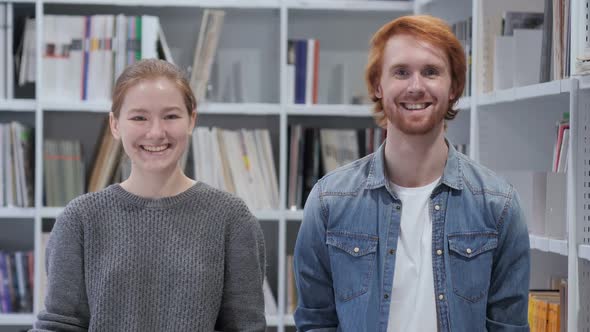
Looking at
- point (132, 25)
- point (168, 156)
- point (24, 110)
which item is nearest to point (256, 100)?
point (132, 25)

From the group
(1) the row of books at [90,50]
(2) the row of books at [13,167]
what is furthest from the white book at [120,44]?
(2) the row of books at [13,167]

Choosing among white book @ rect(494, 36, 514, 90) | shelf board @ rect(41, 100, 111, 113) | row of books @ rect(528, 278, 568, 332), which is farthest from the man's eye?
shelf board @ rect(41, 100, 111, 113)

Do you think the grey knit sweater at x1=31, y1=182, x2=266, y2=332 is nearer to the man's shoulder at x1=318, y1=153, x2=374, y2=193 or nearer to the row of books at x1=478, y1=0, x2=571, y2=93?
the man's shoulder at x1=318, y1=153, x2=374, y2=193

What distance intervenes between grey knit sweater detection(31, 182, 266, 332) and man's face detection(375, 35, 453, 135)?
373 mm

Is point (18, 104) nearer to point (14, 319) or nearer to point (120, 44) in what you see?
point (120, 44)

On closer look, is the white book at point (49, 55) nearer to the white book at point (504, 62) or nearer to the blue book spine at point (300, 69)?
the blue book spine at point (300, 69)

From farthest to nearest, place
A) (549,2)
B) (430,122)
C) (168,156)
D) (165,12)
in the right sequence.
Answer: (165,12), (549,2), (168,156), (430,122)

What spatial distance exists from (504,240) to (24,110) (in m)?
2.48

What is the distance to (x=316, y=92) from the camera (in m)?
3.64

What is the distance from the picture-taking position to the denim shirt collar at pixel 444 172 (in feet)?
5.35

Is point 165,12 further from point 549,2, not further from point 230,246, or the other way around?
point 230,246

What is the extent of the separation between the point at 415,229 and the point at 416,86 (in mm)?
269

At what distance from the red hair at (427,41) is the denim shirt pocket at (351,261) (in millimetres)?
293

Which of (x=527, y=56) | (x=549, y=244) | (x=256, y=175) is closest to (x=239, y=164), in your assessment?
(x=256, y=175)
